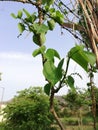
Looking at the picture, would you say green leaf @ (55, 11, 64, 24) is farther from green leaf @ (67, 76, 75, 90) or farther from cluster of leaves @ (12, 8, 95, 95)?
green leaf @ (67, 76, 75, 90)

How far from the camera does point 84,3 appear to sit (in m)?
1.10

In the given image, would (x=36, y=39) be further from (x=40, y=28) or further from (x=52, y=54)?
(x=52, y=54)

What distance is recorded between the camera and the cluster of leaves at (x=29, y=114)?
1077 centimetres

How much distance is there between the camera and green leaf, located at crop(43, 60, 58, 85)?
0.83 meters

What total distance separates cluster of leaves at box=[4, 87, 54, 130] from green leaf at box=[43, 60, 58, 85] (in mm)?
9898

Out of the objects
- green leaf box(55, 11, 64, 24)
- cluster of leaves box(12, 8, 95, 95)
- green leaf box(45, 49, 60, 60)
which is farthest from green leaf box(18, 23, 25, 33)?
green leaf box(45, 49, 60, 60)

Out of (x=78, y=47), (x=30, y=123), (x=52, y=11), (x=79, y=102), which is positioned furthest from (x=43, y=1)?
(x=79, y=102)

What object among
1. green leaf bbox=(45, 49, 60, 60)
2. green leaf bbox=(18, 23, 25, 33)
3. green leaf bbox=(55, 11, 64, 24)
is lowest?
A: green leaf bbox=(45, 49, 60, 60)

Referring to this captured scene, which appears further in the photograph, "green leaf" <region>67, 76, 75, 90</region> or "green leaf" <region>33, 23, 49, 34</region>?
"green leaf" <region>33, 23, 49, 34</region>

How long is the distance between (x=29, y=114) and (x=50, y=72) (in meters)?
10.3

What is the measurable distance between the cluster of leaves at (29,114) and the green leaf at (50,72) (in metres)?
9.90

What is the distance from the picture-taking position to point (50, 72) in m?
0.84

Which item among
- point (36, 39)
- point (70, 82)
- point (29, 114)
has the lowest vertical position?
point (70, 82)

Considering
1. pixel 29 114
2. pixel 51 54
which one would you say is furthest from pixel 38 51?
pixel 29 114
